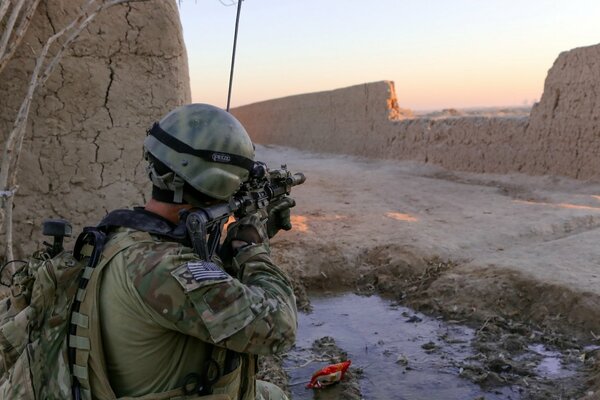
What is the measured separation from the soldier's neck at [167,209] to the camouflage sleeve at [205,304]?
0.64 ft

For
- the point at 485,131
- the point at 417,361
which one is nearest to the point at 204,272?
the point at 417,361

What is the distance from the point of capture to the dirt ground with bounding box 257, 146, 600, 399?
12.8 ft

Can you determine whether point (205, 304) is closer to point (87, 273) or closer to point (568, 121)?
point (87, 273)

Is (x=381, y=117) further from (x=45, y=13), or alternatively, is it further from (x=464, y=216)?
(x=45, y=13)

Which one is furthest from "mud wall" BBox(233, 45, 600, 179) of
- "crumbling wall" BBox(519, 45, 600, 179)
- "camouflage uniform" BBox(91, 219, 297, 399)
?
"camouflage uniform" BBox(91, 219, 297, 399)

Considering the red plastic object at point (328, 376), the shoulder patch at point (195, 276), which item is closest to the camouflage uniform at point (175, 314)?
the shoulder patch at point (195, 276)

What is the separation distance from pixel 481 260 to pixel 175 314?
167 inches

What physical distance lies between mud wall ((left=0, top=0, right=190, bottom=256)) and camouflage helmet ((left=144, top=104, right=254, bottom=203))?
8.58ft

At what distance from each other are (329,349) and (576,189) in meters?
6.05

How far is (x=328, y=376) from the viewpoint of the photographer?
131 inches

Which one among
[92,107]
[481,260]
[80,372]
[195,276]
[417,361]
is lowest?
[417,361]

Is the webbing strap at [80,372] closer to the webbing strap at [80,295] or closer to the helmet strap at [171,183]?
the webbing strap at [80,295]

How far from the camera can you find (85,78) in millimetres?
3947

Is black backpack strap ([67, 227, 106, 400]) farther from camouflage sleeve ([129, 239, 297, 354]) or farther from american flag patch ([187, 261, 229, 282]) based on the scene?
american flag patch ([187, 261, 229, 282])
